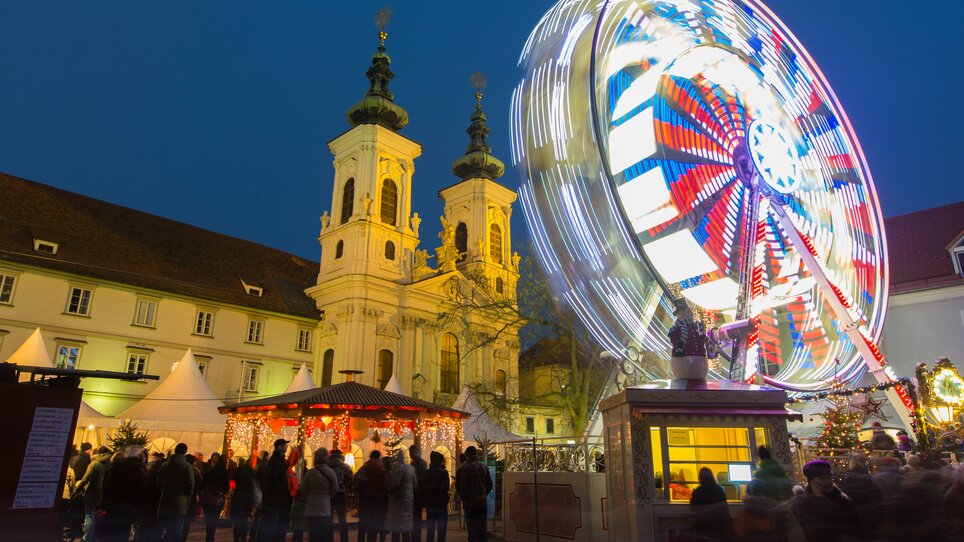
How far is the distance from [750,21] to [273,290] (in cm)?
3139

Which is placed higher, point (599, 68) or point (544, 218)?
point (599, 68)

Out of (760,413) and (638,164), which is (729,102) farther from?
(760,413)

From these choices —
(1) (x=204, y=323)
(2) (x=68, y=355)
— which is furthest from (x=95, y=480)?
(1) (x=204, y=323)

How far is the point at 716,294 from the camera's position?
46.3ft

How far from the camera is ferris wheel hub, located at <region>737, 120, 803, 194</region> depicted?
14914mm

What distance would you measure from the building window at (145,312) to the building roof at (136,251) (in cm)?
84

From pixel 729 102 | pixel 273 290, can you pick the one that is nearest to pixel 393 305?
pixel 273 290

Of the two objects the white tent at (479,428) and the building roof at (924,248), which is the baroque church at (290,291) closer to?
the white tent at (479,428)

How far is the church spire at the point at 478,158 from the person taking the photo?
52.0 meters

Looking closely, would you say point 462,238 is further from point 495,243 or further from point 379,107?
point 379,107

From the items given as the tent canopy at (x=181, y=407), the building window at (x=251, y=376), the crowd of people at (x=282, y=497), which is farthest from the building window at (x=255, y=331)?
the crowd of people at (x=282, y=497)

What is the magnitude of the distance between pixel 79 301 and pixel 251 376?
9.05 m

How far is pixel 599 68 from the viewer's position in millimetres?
11641

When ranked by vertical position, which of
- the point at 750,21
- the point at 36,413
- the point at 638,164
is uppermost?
the point at 750,21
